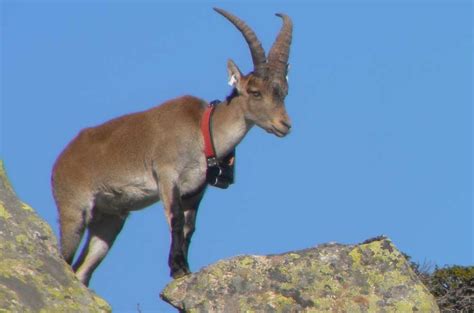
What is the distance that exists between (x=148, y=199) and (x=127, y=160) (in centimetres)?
55

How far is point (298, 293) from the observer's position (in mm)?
8734

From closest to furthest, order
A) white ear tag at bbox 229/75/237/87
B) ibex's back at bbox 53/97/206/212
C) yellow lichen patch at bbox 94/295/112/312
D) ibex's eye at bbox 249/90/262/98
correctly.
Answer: yellow lichen patch at bbox 94/295/112/312, ibex's back at bbox 53/97/206/212, ibex's eye at bbox 249/90/262/98, white ear tag at bbox 229/75/237/87

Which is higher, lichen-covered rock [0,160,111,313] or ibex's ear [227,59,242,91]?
ibex's ear [227,59,242,91]

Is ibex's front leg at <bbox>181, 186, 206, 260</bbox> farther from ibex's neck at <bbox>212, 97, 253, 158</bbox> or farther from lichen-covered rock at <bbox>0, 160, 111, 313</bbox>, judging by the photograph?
lichen-covered rock at <bbox>0, 160, 111, 313</bbox>

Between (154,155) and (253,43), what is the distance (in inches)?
72.4

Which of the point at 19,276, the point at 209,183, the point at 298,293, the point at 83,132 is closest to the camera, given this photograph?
the point at 19,276

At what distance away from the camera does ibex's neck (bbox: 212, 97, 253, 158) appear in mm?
14062

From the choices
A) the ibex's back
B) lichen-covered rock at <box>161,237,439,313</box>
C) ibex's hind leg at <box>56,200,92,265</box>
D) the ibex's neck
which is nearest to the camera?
lichen-covered rock at <box>161,237,439,313</box>

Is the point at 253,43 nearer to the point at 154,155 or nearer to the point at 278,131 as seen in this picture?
the point at 278,131

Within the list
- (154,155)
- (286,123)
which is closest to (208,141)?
(154,155)

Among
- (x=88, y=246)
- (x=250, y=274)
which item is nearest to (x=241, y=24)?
(x=88, y=246)

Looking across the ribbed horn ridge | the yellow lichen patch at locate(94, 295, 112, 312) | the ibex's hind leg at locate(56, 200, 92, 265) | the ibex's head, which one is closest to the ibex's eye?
the ibex's head

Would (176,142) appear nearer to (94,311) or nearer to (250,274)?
(250,274)

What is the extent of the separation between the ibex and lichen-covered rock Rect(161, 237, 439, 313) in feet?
13.5
